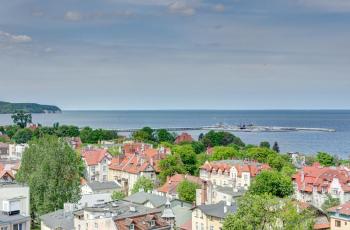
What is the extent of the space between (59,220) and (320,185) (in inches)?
1676

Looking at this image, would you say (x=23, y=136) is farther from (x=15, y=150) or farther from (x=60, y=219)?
(x=60, y=219)

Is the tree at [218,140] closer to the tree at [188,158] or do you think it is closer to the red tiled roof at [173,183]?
the tree at [188,158]

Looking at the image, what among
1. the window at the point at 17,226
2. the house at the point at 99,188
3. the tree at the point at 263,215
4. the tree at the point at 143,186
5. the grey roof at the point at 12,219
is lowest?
the house at the point at 99,188

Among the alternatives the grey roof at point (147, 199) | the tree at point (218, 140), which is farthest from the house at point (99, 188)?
the tree at point (218, 140)

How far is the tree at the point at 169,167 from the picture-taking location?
91.8m

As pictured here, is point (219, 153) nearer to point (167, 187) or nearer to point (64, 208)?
point (167, 187)

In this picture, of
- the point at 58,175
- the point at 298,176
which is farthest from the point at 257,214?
the point at 298,176

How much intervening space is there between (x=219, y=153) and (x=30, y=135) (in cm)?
8333

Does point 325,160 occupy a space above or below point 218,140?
below

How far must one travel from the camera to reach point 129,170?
9588cm

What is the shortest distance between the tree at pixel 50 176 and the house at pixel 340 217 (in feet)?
98.5

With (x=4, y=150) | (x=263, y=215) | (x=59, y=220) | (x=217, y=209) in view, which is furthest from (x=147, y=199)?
(x=4, y=150)

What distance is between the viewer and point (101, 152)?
104m

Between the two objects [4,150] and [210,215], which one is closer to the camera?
[210,215]
